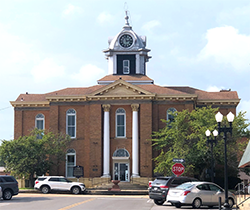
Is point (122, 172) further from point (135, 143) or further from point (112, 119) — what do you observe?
point (112, 119)

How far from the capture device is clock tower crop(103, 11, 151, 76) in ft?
207

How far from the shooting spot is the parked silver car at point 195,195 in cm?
2716

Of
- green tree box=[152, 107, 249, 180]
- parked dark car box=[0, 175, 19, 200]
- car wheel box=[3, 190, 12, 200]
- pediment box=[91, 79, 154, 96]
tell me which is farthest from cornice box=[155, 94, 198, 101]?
car wheel box=[3, 190, 12, 200]

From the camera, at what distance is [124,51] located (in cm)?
6316

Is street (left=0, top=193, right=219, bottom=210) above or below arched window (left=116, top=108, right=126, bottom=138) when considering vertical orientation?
below

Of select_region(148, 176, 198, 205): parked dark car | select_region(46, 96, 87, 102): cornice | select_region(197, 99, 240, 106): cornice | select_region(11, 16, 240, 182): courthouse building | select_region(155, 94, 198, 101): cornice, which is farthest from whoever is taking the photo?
select_region(197, 99, 240, 106): cornice

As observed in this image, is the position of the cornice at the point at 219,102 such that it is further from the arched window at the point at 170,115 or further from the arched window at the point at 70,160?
the arched window at the point at 70,160

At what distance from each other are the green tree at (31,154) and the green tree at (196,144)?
430 inches

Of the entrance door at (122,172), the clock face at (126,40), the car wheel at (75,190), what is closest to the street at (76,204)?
the car wheel at (75,190)

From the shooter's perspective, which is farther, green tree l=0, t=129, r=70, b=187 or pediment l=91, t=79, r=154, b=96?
pediment l=91, t=79, r=154, b=96

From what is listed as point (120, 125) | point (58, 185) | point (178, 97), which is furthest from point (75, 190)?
point (178, 97)

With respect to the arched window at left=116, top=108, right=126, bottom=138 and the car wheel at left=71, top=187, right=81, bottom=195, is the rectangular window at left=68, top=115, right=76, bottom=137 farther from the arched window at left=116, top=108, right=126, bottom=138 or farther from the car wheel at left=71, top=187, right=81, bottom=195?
the car wheel at left=71, top=187, right=81, bottom=195

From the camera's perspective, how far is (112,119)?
55375mm

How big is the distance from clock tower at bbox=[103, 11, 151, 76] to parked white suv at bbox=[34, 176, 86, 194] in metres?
23.4
